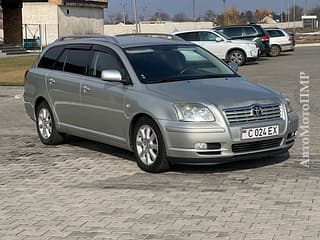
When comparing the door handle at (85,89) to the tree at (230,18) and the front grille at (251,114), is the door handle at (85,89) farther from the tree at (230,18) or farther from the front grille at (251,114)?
the tree at (230,18)

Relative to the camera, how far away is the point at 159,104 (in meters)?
7.39

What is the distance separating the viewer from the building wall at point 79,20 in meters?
52.3

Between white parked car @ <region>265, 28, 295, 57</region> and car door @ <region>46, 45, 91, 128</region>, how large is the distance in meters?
27.4

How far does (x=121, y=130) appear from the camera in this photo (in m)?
8.08

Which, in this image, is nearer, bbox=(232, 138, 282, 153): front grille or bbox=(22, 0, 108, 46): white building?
bbox=(232, 138, 282, 153): front grille

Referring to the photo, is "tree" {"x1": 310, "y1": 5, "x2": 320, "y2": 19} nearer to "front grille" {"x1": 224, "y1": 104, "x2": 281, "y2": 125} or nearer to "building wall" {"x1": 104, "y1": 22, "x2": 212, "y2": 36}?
"building wall" {"x1": 104, "y1": 22, "x2": 212, "y2": 36}

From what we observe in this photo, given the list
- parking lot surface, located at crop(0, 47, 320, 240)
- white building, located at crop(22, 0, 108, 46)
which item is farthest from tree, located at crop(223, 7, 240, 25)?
parking lot surface, located at crop(0, 47, 320, 240)

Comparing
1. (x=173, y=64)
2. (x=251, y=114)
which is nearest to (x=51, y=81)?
(x=173, y=64)

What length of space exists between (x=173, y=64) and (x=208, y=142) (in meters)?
1.64

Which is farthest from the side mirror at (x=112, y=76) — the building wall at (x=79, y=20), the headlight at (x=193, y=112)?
the building wall at (x=79, y=20)

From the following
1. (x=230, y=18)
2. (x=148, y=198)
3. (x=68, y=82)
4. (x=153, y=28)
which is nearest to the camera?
(x=148, y=198)

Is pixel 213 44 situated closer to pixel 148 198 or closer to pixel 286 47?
pixel 286 47

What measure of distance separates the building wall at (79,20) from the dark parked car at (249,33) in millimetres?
22458

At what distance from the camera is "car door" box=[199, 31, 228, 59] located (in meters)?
28.2
